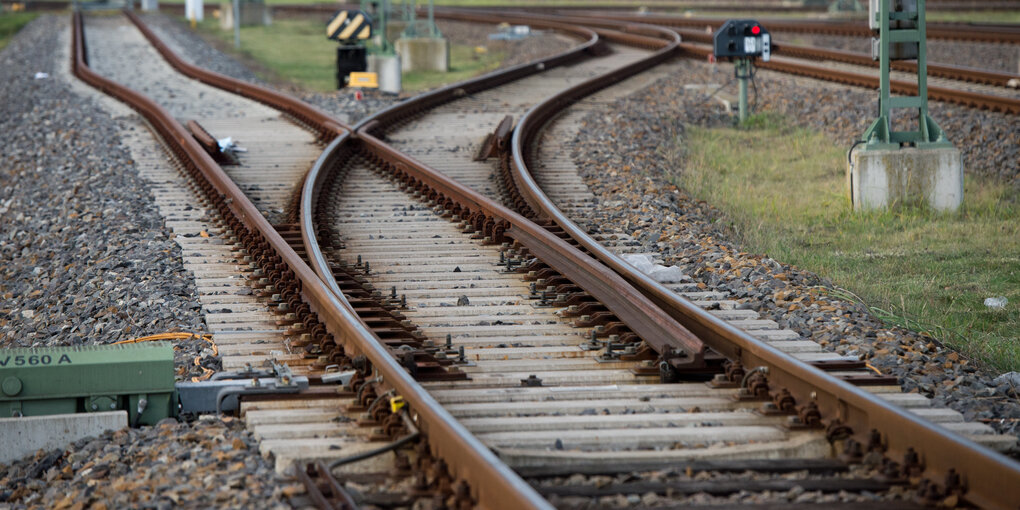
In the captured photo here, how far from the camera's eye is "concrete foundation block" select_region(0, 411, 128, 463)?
6133 millimetres

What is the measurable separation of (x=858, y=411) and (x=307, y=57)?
3051 centimetres

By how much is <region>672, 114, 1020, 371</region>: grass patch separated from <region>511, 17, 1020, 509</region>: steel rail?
5.49 ft

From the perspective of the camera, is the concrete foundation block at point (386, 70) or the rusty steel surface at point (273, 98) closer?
the rusty steel surface at point (273, 98)

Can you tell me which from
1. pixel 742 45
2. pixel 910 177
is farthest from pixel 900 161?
pixel 742 45

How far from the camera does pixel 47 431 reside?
6141mm

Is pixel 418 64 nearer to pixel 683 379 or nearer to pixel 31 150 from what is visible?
pixel 31 150

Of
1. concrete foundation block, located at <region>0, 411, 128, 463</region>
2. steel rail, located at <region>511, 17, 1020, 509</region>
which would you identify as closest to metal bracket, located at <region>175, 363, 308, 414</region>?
concrete foundation block, located at <region>0, 411, 128, 463</region>

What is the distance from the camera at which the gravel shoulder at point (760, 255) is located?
678 centimetres

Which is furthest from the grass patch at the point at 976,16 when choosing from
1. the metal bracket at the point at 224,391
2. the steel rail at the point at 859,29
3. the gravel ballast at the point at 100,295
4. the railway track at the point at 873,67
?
the metal bracket at the point at 224,391

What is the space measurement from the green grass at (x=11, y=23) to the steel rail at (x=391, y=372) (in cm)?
3148

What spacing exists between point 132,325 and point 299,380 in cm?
206

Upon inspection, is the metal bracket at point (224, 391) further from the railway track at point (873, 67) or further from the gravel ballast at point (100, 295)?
the railway track at point (873, 67)

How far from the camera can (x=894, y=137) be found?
12.7 metres

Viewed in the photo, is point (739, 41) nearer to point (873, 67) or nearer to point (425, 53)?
point (873, 67)
